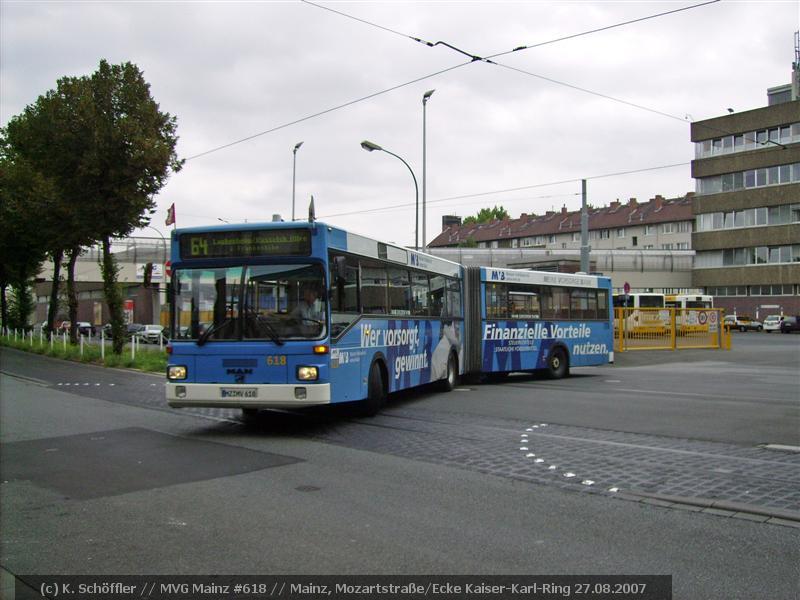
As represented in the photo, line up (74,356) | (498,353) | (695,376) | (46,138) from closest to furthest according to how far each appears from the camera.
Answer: (498,353), (695,376), (46,138), (74,356)

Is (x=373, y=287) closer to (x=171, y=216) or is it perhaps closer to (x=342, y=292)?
(x=342, y=292)

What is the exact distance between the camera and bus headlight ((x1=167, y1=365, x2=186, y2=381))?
11.0 m

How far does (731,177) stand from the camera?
230ft

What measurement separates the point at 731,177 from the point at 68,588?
7357 centimetres

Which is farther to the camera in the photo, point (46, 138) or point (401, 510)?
point (46, 138)

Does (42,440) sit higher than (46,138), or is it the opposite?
(46,138)

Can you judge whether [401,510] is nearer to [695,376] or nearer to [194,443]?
[194,443]

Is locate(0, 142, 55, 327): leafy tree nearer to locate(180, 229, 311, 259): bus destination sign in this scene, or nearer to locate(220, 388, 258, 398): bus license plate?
locate(180, 229, 311, 259): bus destination sign

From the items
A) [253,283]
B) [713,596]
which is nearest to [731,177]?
[253,283]

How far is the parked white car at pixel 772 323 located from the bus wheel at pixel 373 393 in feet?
195

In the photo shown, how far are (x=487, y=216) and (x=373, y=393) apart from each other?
140 meters

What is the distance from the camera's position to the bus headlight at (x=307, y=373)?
10.6 meters

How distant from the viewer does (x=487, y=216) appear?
494 ft

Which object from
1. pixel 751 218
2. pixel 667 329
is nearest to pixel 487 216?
pixel 751 218
